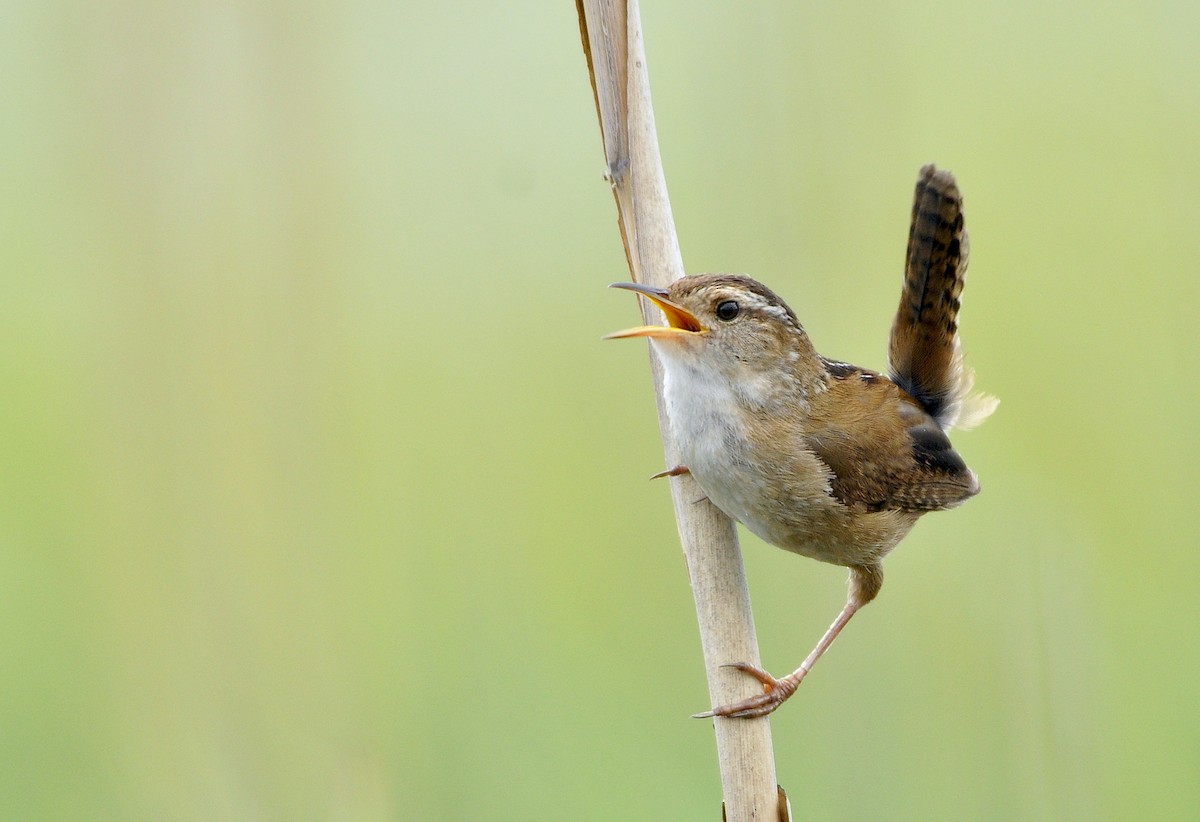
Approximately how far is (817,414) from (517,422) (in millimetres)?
797

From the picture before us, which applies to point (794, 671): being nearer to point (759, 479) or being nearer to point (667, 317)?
point (759, 479)

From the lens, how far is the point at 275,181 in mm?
2418

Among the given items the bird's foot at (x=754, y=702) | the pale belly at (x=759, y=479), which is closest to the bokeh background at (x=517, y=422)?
the pale belly at (x=759, y=479)

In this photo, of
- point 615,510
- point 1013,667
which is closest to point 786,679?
point 1013,667

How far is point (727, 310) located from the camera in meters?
2.17

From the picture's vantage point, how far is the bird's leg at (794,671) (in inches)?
69.1

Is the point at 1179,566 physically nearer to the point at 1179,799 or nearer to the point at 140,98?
the point at 1179,799

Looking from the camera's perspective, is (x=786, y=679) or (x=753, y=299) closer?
(x=786, y=679)

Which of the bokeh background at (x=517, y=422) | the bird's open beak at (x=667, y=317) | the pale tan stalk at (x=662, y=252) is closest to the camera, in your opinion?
the pale tan stalk at (x=662, y=252)

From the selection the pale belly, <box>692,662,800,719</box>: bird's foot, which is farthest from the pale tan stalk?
the pale belly

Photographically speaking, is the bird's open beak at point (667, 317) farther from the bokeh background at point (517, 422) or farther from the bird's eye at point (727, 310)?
the bokeh background at point (517, 422)

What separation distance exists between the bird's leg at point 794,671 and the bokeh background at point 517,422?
2.9 inches

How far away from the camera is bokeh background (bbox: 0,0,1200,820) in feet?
6.92

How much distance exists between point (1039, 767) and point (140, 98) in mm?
2432
